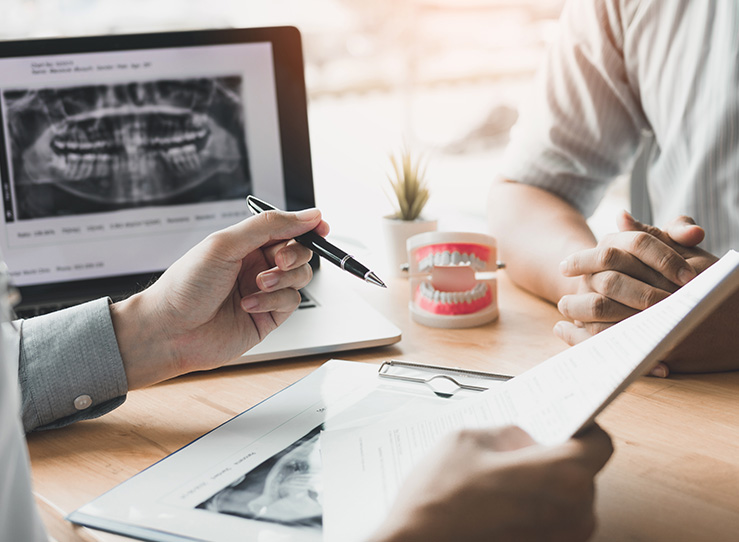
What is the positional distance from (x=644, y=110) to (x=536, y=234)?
15.6 inches

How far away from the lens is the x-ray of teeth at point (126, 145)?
1078 mm

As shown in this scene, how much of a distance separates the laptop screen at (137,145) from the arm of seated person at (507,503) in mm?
768

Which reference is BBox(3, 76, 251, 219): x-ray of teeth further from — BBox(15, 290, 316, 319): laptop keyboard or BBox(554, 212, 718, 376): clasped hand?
BBox(554, 212, 718, 376): clasped hand

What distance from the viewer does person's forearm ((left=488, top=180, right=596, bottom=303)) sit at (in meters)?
1.02

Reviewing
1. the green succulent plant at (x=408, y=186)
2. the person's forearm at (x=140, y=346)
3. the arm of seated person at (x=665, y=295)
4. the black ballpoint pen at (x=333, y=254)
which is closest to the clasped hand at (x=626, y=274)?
the arm of seated person at (x=665, y=295)

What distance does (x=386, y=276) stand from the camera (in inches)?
47.1

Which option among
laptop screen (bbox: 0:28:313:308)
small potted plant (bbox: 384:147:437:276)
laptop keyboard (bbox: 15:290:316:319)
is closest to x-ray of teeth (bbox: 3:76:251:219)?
laptop screen (bbox: 0:28:313:308)

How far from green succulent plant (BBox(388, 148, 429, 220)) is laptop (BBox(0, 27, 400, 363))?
0.47ft

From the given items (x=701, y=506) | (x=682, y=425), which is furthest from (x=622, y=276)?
(x=701, y=506)

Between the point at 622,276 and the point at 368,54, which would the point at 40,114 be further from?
the point at 368,54

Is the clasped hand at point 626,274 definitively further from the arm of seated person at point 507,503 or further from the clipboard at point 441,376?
the arm of seated person at point 507,503

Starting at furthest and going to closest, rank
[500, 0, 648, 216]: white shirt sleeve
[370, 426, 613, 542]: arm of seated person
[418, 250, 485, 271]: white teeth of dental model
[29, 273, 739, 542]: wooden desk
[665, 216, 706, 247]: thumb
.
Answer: [500, 0, 648, 216]: white shirt sleeve, [418, 250, 485, 271]: white teeth of dental model, [665, 216, 706, 247]: thumb, [29, 273, 739, 542]: wooden desk, [370, 426, 613, 542]: arm of seated person

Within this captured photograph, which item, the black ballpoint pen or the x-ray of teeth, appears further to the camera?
the x-ray of teeth

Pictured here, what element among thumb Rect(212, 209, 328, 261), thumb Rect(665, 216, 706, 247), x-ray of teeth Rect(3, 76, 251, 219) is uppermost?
x-ray of teeth Rect(3, 76, 251, 219)
